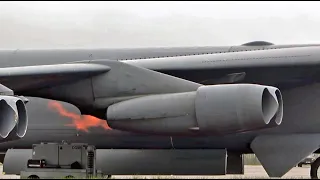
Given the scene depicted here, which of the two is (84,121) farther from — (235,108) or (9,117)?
(235,108)

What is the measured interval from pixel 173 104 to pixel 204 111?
705 millimetres

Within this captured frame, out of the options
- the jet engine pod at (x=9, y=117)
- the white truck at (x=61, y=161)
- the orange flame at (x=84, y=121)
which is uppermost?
the orange flame at (x=84, y=121)

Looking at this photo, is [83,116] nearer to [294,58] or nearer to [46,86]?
[46,86]

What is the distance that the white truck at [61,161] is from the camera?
11.4 m

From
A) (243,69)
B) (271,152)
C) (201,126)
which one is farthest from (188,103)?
(271,152)

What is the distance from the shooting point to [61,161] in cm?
1173

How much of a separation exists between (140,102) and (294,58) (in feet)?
11.3

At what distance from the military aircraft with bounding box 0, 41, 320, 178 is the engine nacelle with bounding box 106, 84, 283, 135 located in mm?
20

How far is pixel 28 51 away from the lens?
13547 mm

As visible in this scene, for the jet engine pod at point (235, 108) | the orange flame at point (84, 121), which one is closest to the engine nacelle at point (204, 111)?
the jet engine pod at point (235, 108)

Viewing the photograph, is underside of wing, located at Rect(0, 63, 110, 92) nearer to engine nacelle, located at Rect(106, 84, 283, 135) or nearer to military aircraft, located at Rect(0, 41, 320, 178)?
military aircraft, located at Rect(0, 41, 320, 178)

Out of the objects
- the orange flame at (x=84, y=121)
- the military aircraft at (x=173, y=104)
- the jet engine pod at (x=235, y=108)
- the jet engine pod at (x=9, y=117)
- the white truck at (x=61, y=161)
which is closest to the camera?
the jet engine pod at (x=9, y=117)

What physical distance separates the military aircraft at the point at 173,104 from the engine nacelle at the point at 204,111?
20 mm

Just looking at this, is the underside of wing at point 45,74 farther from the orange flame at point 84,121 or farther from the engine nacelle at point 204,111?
the orange flame at point 84,121
